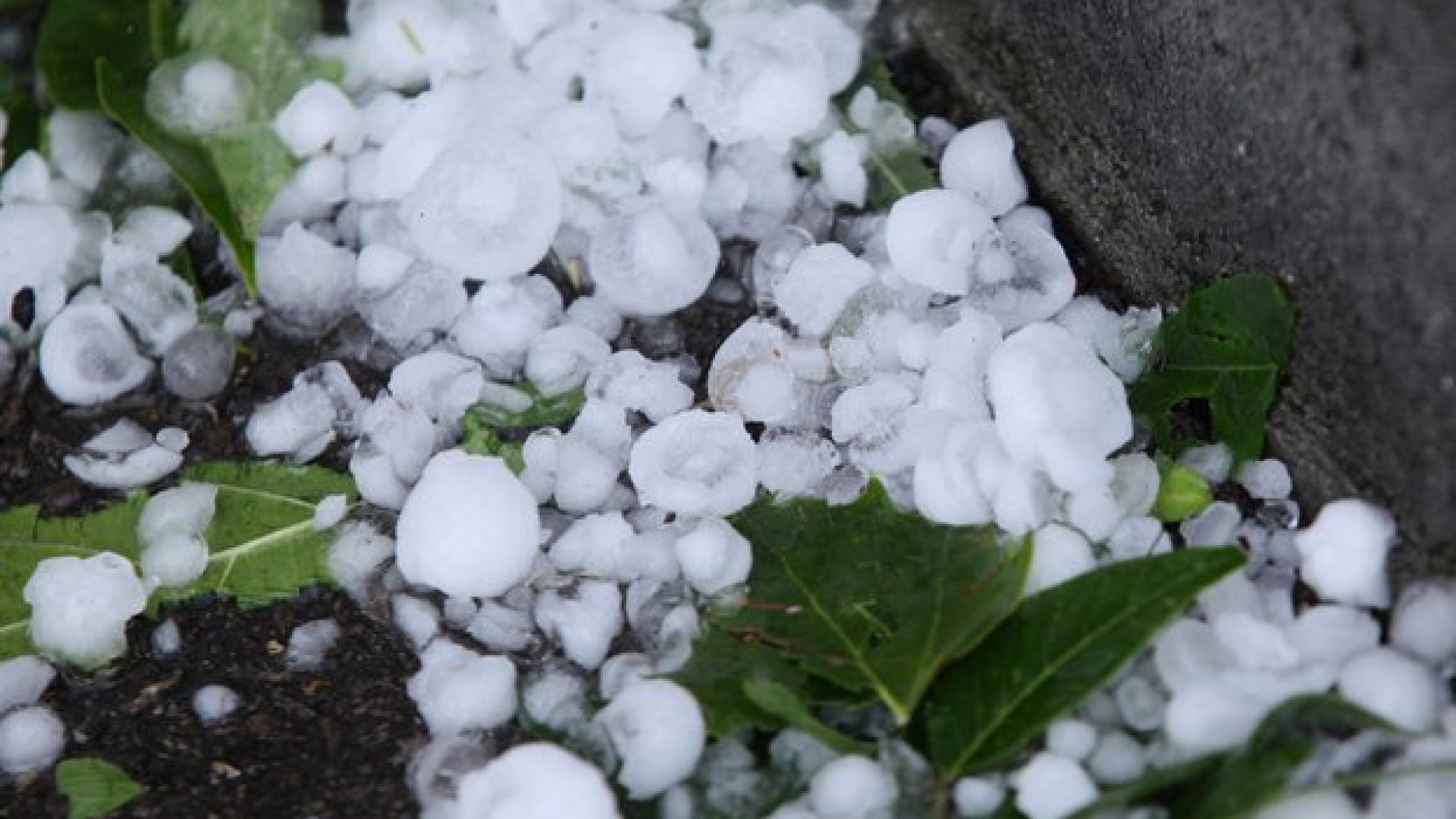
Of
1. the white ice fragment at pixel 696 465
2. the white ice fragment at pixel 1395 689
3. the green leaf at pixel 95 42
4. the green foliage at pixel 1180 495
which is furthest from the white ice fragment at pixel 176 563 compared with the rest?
the white ice fragment at pixel 1395 689

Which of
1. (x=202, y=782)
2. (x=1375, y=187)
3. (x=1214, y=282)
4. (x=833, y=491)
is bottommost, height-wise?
(x=202, y=782)

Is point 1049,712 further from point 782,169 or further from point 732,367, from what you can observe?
point 782,169

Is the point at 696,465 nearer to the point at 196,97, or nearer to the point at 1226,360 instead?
the point at 1226,360

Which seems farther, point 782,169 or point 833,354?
point 782,169

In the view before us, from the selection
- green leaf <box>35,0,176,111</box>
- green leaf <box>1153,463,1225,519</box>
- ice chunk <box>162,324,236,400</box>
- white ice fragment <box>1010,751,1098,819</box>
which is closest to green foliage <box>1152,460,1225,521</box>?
green leaf <box>1153,463,1225,519</box>

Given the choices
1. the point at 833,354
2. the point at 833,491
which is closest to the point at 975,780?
the point at 833,491

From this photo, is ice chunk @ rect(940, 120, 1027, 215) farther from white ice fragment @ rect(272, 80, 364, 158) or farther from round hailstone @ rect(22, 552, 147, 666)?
round hailstone @ rect(22, 552, 147, 666)

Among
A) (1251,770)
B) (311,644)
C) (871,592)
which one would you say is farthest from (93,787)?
(1251,770)

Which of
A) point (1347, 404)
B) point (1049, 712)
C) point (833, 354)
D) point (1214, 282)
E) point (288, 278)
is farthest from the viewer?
point (288, 278)
